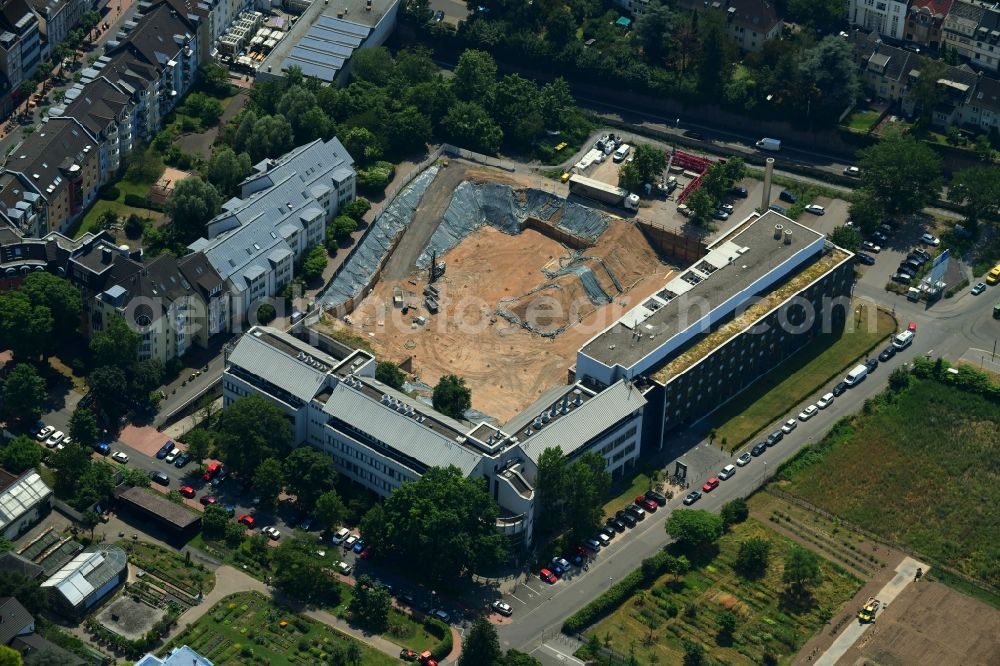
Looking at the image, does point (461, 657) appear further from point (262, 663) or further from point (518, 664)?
point (262, 663)

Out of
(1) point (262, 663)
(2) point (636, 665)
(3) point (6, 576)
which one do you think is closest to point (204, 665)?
(1) point (262, 663)

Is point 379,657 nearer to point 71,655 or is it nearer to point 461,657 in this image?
point 461,657

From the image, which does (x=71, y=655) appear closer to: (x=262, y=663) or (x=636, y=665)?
(x=262, y=663)

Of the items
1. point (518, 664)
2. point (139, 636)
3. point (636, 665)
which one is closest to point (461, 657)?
point (518, 664)

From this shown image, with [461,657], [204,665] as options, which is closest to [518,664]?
[461,657]
